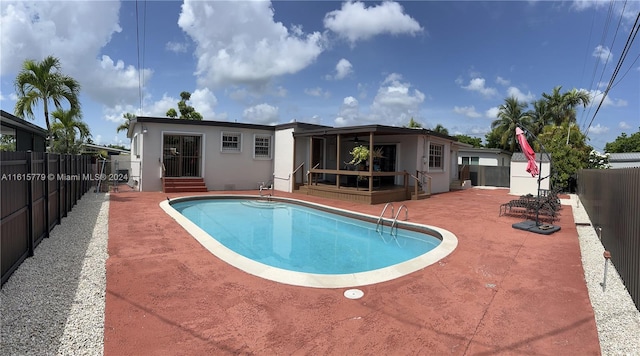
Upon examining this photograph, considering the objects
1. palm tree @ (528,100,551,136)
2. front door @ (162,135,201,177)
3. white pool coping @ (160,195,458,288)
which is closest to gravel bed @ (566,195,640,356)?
white pool coping @ (160,195,458,288)

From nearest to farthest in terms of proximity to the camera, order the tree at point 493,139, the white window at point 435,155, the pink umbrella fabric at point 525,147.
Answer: the pink umbrella fabric at point 525,147
the white window at point 435,155
the tree at point 493,139

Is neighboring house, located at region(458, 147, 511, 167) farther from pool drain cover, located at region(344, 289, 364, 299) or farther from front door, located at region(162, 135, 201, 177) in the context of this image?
pool drain cover, located at region(344, 289, 364, 299)

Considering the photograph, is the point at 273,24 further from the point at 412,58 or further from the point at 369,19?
the point at 412,58

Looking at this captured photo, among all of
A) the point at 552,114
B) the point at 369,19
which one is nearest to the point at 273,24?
the point at 369,19

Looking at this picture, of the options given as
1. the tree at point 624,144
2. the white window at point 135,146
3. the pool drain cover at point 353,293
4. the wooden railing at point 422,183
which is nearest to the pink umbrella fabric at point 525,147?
the pool drain cover at point 353,293

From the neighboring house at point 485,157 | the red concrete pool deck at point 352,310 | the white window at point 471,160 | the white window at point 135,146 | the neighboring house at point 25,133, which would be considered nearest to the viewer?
the red concrete pool deck at point 352,310

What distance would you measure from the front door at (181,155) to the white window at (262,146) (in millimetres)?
2802

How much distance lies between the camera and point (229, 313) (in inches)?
141

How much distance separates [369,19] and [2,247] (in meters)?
12.7

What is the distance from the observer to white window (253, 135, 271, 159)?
57.7 ft

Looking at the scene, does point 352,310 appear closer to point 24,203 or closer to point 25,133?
point 24,203

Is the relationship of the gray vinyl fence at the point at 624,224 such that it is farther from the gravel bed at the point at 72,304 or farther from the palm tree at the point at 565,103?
the palm tree at the point at 565,103

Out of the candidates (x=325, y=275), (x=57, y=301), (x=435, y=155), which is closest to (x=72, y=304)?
(x=57, y=301)

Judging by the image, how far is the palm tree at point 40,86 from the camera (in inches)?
552
